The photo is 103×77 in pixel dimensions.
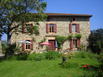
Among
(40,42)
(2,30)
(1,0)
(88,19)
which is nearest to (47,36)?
(40,42)

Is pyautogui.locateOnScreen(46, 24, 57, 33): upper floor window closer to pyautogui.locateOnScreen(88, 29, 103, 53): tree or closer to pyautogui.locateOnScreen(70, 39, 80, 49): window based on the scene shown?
pyautogui.locateOnScreen(70, 39, 80, 49): window

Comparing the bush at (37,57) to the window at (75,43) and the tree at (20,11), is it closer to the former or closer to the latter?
the tree at (20,11)

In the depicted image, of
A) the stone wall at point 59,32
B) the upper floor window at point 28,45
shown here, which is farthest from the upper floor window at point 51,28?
the upper floor window at point 28,45

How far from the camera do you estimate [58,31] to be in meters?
28.5

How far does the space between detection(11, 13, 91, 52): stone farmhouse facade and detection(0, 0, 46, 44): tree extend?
344 inches

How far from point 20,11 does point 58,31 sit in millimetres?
11187

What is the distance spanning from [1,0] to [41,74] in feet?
32.6

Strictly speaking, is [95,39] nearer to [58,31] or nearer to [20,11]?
[58,31]

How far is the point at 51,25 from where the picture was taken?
93.4ft

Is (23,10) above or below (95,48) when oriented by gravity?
above

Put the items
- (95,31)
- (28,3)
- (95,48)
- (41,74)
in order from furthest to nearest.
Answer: (95,31), (95,48), (28,3), (41,74)

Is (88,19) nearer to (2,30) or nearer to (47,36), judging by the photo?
(47,36)

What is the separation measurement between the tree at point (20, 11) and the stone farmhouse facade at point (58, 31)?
8.75 m

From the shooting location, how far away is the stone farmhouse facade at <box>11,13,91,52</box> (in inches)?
1099
